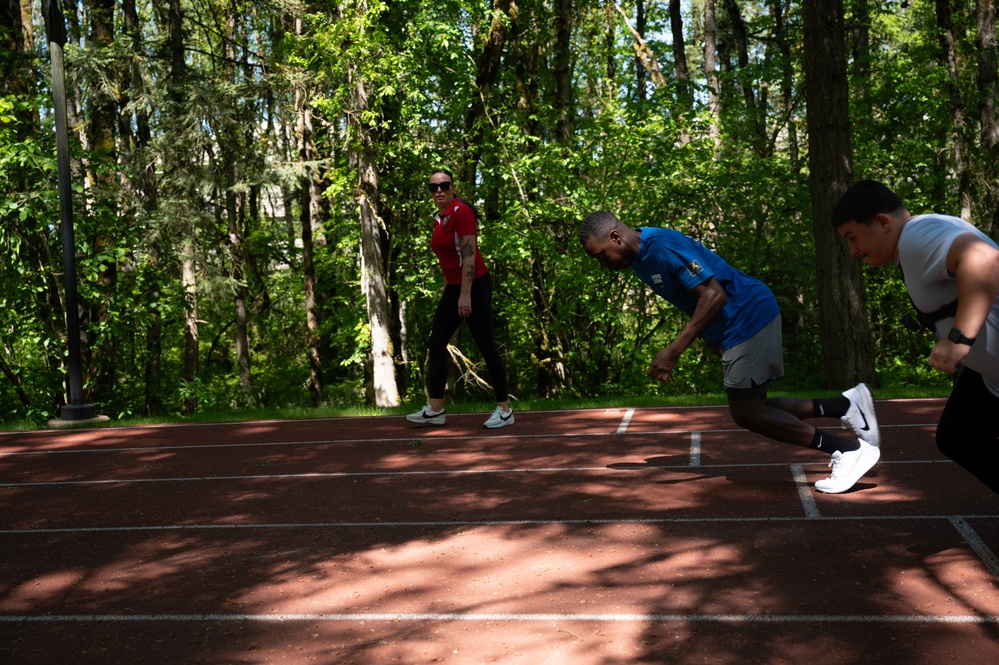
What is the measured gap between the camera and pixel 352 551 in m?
5.31

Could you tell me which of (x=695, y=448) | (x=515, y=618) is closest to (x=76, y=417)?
(x=695, y=448)

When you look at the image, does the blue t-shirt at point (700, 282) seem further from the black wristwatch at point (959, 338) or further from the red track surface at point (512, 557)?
the black wristwatch at point (959, 338)

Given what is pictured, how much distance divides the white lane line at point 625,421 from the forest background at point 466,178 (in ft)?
13.2

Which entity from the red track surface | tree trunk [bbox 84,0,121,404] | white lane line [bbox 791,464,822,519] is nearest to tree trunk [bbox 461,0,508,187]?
tree trunk [bbox 84,0,121,404]

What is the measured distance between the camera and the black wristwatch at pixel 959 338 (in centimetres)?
357

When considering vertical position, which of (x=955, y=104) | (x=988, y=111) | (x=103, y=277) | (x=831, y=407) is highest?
(x=955, y=104)

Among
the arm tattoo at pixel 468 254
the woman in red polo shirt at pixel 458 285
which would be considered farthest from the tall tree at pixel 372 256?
the arm tattoo at pixel 468 254

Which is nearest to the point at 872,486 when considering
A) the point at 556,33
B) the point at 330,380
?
the point at 556,33

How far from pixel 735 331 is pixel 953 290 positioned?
1865 mm

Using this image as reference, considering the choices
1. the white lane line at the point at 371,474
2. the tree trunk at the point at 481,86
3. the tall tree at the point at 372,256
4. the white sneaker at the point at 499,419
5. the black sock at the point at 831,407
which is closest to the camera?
the black sock at the point at 831,407

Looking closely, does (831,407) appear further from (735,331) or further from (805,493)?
(735,331)

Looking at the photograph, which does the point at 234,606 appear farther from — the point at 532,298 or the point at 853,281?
the point at 532,298

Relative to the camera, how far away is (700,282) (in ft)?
18.0

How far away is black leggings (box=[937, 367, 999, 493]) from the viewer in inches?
165
